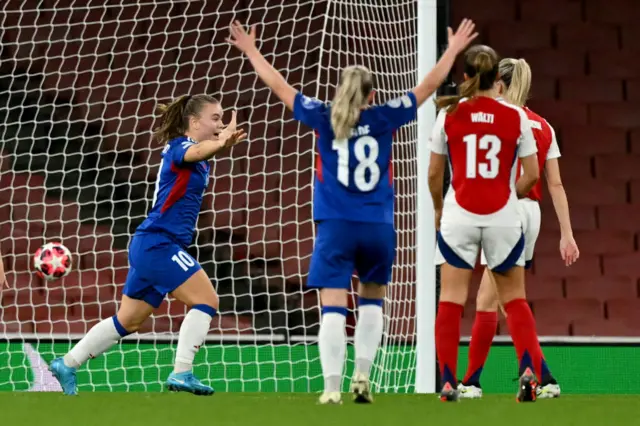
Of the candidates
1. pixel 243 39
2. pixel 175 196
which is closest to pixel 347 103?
pixel 243 39

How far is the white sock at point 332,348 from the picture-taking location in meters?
4.40

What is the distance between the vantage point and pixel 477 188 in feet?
14.8

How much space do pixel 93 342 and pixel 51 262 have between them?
3.99ft

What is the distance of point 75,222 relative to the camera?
30.5 feet

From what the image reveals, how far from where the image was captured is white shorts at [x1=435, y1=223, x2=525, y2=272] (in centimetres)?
452

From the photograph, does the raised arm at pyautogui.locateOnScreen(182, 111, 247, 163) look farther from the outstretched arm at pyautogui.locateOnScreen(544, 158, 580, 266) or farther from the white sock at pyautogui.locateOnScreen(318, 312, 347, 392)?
the outstretched arm at pyautogui.locateOnScreen(544, 158, 580, 266)

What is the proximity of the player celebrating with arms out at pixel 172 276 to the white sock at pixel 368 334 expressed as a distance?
0.90 m

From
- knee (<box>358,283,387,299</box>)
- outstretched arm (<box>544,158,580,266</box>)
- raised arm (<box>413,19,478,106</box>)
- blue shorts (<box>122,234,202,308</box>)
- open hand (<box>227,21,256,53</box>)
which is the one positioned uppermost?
open hand (<box>227,21,256,53</box>)

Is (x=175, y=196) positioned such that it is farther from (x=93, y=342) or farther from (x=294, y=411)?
(x=294, y=411)

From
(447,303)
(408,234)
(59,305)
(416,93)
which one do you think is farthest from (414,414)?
(59,305)

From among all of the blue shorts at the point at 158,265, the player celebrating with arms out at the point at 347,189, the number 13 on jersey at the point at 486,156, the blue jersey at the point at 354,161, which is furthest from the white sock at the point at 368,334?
the blue shorts at the point at 158,265

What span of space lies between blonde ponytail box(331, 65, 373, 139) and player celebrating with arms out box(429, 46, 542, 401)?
323 millimetres

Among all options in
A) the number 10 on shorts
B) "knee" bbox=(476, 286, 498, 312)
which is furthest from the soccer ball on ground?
"knee" bbox=(476, 286, 498, 312)

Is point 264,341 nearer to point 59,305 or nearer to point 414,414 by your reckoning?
point 59,305
